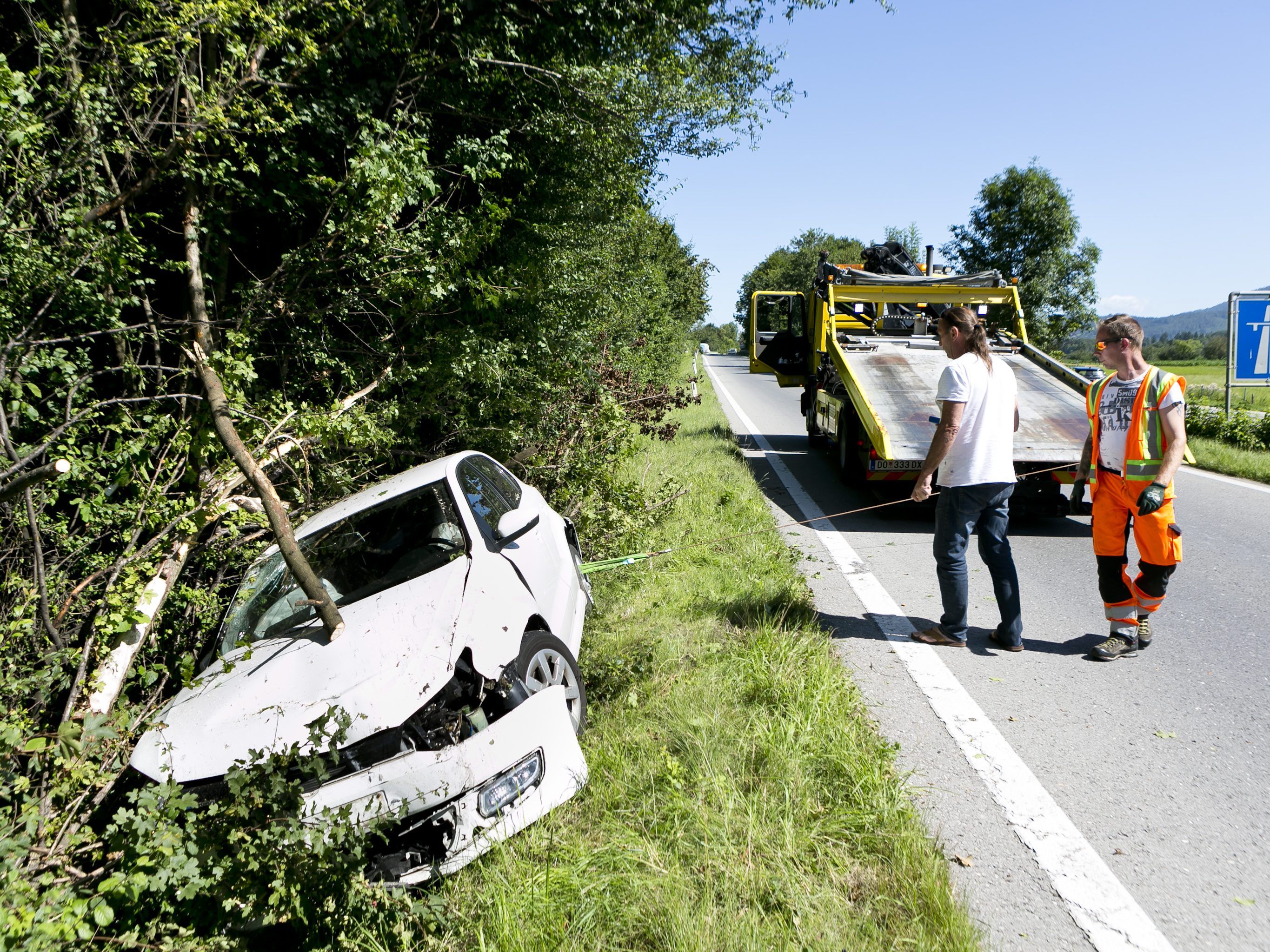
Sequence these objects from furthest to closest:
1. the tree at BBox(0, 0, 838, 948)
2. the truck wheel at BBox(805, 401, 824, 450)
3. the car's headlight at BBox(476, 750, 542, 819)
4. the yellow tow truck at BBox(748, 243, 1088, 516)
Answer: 1. the truck wheel at BBox(805, 401, 824, 450)
2. the yellow tow truck at BBox(748, 243, 1088, 516)
3. the tree at BBox(0, 0, 838, 948)
4. the car's headlight at BBox(476, 750, 542, 819)

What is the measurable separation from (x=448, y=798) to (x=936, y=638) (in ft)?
10.8

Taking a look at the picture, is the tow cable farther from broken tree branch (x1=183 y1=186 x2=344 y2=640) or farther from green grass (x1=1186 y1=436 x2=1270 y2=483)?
green grass (x1=1186 y1=436 x2=1270 y2=483)

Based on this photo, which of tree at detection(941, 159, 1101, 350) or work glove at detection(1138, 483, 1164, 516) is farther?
tree at detection(941, 159, 1101, 350)

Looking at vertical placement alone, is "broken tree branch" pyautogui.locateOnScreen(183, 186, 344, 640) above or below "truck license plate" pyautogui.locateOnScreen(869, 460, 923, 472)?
above

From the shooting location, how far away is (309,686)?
3.23 m

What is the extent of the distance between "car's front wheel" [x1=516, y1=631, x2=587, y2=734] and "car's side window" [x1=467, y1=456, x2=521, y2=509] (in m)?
1.32

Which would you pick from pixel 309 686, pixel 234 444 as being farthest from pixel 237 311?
pixel 309 686

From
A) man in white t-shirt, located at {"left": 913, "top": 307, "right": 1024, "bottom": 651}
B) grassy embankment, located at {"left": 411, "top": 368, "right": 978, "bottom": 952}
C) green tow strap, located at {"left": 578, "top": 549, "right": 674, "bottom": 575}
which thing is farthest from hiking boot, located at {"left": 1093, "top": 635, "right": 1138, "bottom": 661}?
green tow strap, located at {"left": 578, "top": 549, "right": 674, "bottom": 575}

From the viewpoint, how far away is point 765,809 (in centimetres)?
311

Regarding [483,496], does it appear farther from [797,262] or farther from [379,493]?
[797,262]

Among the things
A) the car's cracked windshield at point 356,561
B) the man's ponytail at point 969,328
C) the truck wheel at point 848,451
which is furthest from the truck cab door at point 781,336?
the car's cracked windshield at point 356,561

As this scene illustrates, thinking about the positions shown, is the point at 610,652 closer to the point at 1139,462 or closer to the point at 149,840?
the point at 149,840

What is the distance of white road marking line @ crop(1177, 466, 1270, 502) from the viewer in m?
9.48

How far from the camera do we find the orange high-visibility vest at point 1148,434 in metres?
4.64
